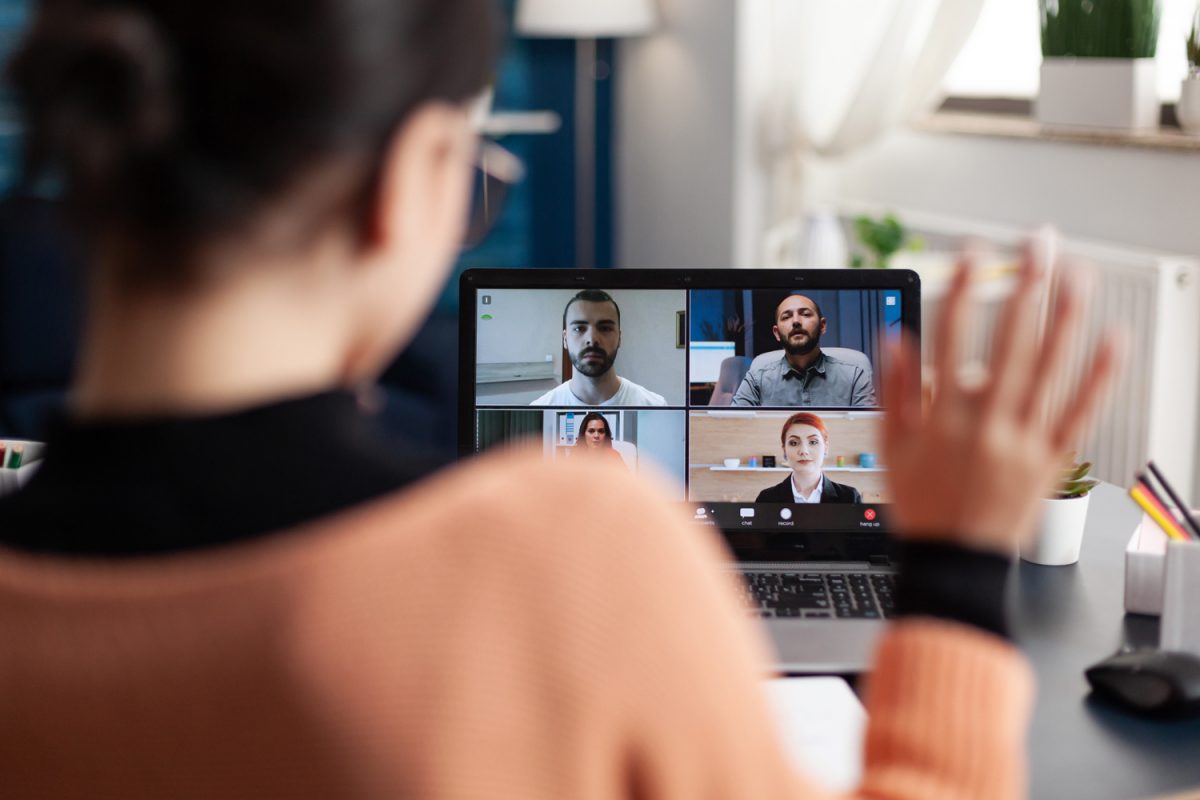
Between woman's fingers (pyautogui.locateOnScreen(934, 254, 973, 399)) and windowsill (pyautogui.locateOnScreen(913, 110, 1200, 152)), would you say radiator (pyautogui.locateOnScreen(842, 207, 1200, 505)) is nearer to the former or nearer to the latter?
windowsill (pyautogui.locateOnScreen(913, 110, 1200, 152))

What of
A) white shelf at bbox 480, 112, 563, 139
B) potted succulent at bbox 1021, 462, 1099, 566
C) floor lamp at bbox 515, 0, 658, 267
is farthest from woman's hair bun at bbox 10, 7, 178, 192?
white shelf at bbox 480, 112, 563, 139

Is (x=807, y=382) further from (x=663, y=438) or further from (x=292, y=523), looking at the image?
(x=292, y=523)

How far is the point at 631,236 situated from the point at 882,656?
4.20m

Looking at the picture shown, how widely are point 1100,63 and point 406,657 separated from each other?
2.84 meters

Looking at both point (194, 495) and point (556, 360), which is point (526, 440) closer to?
point (556, 360)

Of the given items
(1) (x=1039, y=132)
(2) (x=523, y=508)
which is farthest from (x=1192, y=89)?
(2) (x=523, y=508)

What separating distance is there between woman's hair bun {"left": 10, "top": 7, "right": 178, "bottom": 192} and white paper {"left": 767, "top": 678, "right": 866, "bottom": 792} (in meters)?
0.63

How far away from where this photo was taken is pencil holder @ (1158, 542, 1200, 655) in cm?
117

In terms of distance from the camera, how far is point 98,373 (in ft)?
1.68

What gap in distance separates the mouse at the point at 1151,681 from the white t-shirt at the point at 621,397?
1.59ft

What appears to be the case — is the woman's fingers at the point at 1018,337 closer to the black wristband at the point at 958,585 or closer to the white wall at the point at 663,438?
the black wristband at the point at 958,585

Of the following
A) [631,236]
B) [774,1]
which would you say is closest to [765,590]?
[774,1]

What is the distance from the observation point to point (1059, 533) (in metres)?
1.45

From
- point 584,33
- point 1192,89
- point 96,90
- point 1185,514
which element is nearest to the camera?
point 96,90
